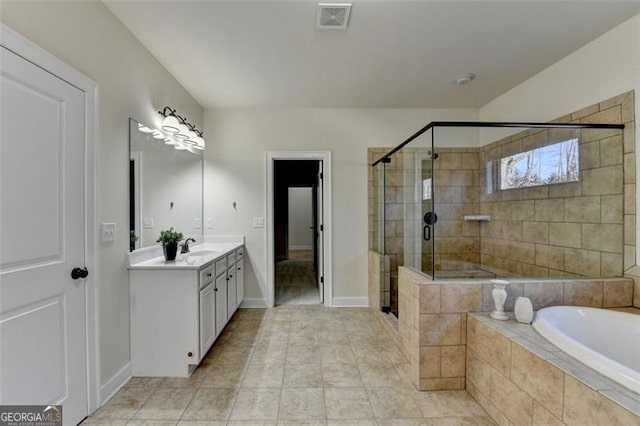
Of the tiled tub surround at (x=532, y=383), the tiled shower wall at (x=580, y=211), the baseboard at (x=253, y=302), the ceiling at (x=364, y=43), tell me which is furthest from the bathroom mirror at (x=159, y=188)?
the tiled shower wall at (x=580, y=211)

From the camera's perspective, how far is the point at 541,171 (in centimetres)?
268

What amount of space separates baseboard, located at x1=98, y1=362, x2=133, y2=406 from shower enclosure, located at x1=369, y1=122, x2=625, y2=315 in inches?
91.6

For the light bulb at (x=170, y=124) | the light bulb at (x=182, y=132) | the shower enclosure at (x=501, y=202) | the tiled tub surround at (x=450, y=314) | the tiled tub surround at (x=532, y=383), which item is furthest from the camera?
the light bulb at (x=182, y=132)

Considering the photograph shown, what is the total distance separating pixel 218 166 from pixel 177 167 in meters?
0.72

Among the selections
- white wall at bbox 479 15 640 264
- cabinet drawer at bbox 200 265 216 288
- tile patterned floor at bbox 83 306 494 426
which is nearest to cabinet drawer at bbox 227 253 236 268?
cabinet drawer at bbox 200 265 216 288

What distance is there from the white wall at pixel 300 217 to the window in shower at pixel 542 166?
5.65 m

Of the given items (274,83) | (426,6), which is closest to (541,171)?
(426,6)

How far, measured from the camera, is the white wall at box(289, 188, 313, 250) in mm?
8180

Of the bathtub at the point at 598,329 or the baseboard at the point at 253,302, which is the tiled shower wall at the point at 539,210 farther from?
the baseboard at the point at 253,302

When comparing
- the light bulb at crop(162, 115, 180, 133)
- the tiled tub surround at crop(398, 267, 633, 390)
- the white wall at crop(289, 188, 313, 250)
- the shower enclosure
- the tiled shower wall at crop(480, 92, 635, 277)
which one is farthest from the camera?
the white wall at crop(289, 188, 313, 250)

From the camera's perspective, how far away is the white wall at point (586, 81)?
1997 mm

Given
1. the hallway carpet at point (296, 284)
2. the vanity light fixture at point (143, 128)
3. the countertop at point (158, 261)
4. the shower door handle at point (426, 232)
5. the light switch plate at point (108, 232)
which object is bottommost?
the hallway carpet at point (296, 284)

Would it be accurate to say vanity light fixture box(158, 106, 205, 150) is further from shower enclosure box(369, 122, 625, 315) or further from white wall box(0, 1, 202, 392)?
shower enclosure box(369, 122, 625, 315)

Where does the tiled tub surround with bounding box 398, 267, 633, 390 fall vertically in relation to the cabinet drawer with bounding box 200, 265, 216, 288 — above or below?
below
